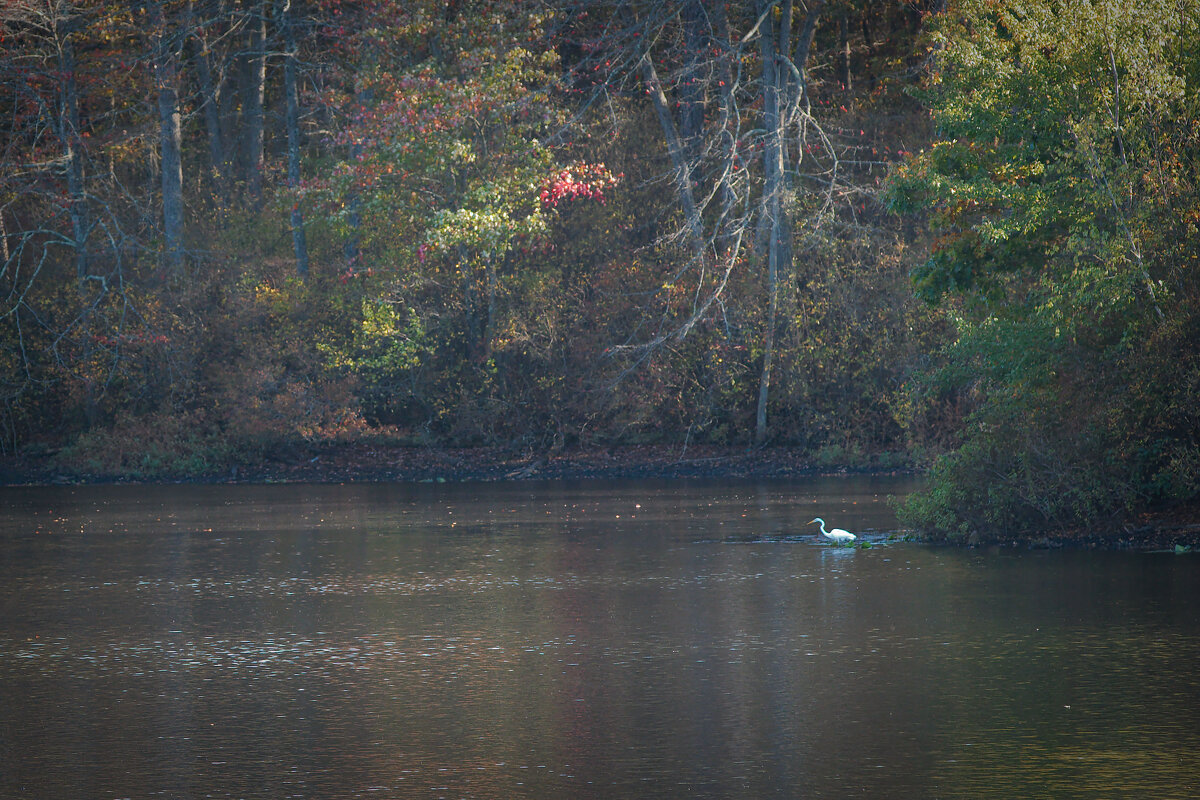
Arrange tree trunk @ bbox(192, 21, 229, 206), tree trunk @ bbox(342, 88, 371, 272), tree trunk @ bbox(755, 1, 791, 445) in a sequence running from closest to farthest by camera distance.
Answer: tree trunk @ bbox(755, 1, 791, 445) < tree trunk @ bbox(342, 88, 371, 272) < tree trunk @ bbox(192, 21, 229, 206)

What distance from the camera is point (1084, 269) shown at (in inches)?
714

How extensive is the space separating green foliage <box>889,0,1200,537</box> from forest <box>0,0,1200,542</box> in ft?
32.9

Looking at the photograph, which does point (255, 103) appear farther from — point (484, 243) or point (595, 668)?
point (595, 668)

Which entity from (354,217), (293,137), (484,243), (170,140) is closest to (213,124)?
(170,140)

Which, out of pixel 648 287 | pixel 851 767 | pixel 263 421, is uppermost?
pixel 648 287

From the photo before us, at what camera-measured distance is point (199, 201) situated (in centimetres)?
4109

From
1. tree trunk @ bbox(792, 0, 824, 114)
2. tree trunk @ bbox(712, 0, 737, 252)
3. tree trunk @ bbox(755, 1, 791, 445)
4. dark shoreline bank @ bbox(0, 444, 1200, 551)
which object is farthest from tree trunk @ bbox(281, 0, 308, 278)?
tree trunk @ bbox(792, 0, 824, 114)

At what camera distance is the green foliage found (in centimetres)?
1775

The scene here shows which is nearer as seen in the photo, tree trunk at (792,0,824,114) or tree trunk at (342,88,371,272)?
tree trunk at (792,0,824,114)

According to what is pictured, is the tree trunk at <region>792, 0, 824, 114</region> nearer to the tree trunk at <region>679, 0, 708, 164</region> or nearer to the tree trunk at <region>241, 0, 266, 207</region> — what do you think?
the tree trunk at <region>679, 0, 708, 164</region>

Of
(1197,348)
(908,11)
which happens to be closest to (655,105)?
(908,11)

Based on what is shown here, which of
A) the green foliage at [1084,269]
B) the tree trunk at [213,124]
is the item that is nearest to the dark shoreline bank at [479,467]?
the tree trunk at [213,124]

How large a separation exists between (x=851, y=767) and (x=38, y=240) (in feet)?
119

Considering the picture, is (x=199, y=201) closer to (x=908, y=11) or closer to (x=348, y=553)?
(x=908, y=11)
